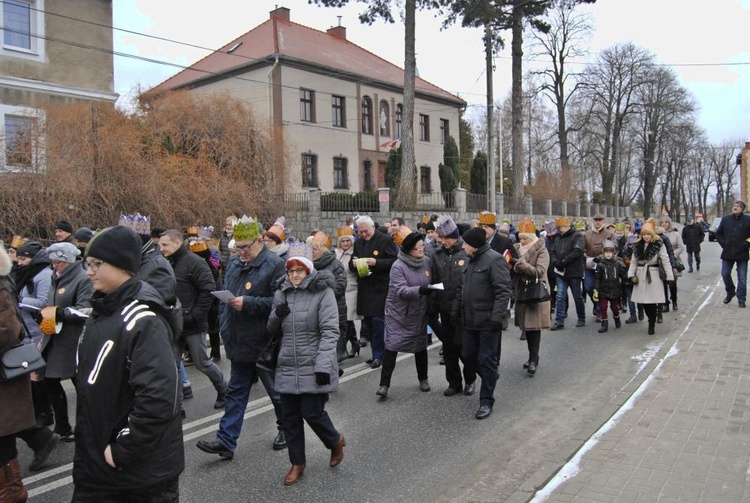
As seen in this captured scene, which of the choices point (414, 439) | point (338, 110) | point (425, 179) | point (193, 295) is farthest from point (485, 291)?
point (425, 179)

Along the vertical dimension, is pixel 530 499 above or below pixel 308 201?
below

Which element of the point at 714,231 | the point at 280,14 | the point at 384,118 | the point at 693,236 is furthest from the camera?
the point at 384,118

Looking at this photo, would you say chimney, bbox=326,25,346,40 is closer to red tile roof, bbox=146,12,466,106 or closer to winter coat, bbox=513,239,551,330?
red tile roof, bbox=146,12,466,106

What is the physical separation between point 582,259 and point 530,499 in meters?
7.08

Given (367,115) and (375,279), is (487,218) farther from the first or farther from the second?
(367,115)

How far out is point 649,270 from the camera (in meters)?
10.1

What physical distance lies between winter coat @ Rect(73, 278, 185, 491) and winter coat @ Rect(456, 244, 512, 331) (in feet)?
12.9

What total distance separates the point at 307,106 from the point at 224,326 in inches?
1267

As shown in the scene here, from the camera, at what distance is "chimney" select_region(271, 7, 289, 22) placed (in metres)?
39.9

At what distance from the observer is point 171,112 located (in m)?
19.3

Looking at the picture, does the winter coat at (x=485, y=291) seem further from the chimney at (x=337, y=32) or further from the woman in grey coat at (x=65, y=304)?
the chimney at (x=337, y=32)

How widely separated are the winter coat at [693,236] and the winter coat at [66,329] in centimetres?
1884

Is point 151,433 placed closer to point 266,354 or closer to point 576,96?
point 266,354

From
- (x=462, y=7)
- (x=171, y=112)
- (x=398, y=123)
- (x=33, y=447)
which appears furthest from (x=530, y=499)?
(x=398, y=123)
